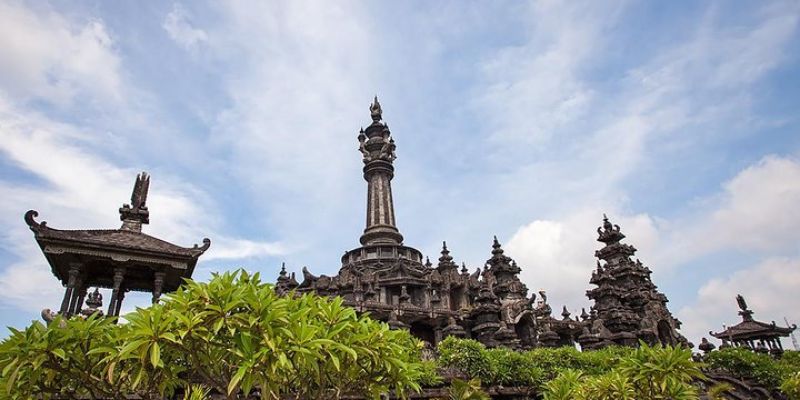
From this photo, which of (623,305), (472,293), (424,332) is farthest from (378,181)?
(623,305)

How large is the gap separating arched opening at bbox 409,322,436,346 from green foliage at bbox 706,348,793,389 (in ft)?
49.4

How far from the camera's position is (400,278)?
104 ft

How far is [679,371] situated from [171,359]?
8935mm

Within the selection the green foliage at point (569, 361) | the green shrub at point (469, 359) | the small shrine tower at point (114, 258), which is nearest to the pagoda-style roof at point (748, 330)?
the green foliage at point (569, 361)

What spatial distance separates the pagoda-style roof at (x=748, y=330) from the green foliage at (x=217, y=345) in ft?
130

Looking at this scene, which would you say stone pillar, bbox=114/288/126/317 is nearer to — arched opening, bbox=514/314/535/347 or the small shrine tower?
the small shrine tower

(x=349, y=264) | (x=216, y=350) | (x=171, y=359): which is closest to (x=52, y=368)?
(x=171, y=359)

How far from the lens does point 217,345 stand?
17.7 ft

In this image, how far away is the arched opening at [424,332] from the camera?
28.6m

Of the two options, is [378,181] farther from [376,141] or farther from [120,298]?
[120,298]

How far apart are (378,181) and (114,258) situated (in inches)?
1004

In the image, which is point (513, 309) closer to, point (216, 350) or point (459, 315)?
point (459, 315)

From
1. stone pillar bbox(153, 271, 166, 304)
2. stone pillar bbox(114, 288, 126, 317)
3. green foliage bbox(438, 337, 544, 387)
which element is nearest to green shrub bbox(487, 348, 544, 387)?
green foliage bbox(438, 337, 544, 387)

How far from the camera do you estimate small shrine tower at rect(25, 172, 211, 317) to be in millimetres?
14828
